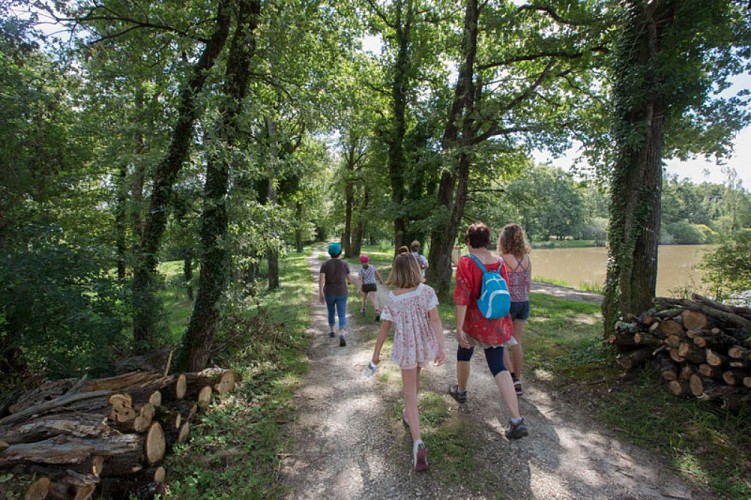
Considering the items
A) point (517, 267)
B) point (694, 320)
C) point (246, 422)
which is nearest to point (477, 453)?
point (517, 267)

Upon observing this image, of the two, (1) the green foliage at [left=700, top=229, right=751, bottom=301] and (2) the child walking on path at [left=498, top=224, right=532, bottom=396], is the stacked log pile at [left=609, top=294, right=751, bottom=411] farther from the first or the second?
(1) the green foliage at [left=700, top=229, right=751, bottom=301]

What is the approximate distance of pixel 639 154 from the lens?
16.1 ft

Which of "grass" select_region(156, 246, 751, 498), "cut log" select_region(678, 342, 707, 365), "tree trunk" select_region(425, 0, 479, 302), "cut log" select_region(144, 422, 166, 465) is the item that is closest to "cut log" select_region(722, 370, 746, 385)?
"cut log" select_region(678, 342, 707, 365)

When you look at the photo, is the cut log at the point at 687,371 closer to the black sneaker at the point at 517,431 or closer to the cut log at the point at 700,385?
the cut log at the point at 700,385

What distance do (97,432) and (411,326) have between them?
2.83 meters

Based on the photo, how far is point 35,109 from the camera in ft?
19.0

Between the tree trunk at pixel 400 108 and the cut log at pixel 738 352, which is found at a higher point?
the tree trunk at pixel 400 108

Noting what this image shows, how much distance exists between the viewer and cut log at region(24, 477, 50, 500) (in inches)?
89.5

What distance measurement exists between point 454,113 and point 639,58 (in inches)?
251

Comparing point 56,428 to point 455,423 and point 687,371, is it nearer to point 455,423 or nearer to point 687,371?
point 455,423

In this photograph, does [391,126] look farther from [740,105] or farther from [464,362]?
[464,362]

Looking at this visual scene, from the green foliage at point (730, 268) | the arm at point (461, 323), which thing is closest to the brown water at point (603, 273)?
the green foliage at point (730, 268)

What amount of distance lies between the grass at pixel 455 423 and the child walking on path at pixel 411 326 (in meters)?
0.74

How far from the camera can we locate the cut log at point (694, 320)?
3.72m
